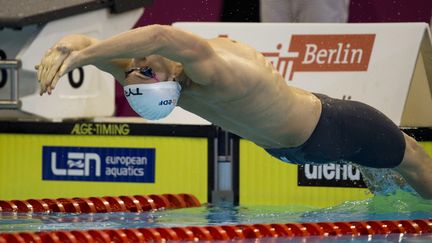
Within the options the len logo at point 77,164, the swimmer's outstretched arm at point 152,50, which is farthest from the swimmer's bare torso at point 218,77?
the len logo at point 77,164

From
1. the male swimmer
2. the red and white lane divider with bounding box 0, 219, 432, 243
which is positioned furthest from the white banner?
the red and white lane divider with bounding box 0, 219, 432, 243

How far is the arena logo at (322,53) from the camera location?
6234 millimetres

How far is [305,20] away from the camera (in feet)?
22.3

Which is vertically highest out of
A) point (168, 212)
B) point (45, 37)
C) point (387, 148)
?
point (45, 37)

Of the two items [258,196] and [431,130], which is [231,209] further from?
[431,130]

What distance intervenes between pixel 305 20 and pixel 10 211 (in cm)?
211

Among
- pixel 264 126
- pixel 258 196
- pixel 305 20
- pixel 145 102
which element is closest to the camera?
pixel 145 102

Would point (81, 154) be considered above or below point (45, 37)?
below

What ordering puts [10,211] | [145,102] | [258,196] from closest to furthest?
[145,102], [10,211], [258,196]

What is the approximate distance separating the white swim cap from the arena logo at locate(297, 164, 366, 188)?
1.60 metres

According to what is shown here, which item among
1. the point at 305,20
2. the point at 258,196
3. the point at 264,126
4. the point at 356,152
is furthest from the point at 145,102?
the point at 305,20

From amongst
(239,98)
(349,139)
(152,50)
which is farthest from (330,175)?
(152,50)

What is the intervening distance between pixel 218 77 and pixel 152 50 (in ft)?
1.34

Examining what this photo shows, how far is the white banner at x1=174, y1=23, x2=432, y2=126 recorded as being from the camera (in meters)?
6.16
